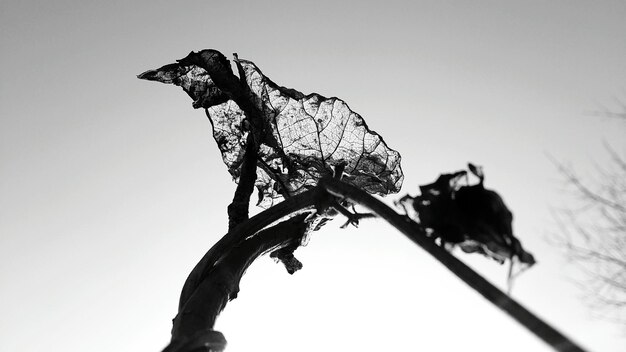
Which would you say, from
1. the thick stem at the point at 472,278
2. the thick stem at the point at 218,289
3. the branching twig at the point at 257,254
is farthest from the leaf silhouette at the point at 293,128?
the thick stem at the point at 472,278

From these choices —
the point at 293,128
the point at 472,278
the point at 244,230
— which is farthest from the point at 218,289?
the point at 293,128

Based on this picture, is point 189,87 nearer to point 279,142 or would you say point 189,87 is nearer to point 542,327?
point 279,142

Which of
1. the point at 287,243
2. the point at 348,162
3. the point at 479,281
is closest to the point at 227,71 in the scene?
the point at 348,162

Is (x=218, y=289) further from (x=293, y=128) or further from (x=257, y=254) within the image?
(x=293, y=128)

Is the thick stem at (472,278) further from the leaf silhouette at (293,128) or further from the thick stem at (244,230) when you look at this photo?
the leaf silhouette at (293,128)

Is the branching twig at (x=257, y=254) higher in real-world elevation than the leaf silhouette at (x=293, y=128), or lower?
lower

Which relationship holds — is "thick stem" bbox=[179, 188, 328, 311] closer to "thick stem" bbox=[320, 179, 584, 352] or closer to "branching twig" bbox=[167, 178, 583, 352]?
"branching twig" bbox=[167, 178, 583, 352]

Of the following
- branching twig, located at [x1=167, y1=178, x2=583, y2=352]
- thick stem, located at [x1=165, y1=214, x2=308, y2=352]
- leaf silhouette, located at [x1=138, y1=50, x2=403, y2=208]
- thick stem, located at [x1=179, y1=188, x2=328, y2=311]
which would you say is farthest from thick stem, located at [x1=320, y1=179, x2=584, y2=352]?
leaf silhouette, located at [x1=138, y1=50, x2=403, y2=208]
